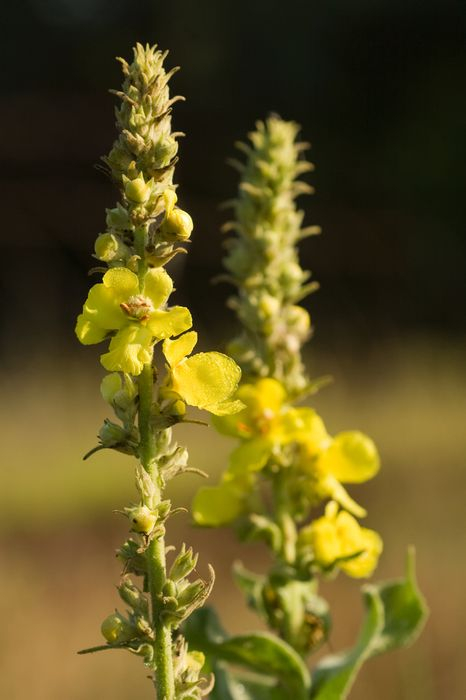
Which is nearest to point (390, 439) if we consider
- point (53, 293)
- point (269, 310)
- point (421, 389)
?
point (421, 389)

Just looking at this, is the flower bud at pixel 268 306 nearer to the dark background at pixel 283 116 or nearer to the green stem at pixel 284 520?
the green stem at pixel 284 520

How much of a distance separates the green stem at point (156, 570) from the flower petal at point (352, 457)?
0.86 metres

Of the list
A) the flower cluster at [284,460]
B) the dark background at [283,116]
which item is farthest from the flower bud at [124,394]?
the dark background at [283,116]

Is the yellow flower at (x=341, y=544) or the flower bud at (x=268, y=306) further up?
the flower bud at (x=268, y=306)

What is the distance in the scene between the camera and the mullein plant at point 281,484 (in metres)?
2.08

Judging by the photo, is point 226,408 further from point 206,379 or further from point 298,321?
point 298,321

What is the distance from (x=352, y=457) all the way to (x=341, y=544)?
19cm

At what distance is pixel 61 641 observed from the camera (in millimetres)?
5195

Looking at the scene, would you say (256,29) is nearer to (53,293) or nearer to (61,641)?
(53,293)

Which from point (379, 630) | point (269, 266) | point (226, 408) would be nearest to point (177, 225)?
point (226, 408)

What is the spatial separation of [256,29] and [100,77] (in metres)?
2.69

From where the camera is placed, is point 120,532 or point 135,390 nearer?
point 135,390

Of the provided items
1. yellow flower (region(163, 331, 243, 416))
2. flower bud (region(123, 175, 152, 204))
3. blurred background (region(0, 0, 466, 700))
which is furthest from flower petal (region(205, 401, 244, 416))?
blurred background (region(0, 0, 466, 700))

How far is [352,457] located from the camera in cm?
221
